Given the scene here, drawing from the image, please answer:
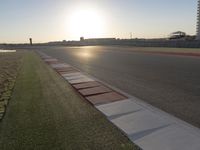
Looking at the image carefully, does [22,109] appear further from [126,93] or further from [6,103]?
[126,93]

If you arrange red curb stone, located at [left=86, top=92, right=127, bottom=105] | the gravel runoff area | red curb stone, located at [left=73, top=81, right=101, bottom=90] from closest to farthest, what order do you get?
the gravel runoff area, red curb stone, located at [left=86, top=92, right=127, bottom=105], red curb stone, located at [left=73, top=81, right=101, bottom=90]

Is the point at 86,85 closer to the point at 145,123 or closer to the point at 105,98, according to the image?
the point at 105,98

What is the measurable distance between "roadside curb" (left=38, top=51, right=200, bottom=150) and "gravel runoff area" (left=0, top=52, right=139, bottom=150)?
24cm

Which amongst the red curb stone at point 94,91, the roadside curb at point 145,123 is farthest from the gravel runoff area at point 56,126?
the red curb stone at point 94,91

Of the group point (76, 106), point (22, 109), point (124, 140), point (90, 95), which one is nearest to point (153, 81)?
point (90, 95)

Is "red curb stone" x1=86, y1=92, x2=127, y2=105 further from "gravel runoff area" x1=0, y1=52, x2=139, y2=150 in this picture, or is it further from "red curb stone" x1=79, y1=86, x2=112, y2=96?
"red curb stone" x1=79, y1=86, x2=112, y2=96

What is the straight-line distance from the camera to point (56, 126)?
536 centimetres

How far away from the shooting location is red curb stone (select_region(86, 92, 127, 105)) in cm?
732

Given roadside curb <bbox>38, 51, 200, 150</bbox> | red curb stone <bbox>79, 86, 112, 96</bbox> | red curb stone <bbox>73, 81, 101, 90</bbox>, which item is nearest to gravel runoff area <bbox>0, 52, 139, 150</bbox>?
roadside curb <bbox>38, 51, 200, 150</bbox>

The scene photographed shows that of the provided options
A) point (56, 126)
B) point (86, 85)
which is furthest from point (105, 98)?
point (56, 126)

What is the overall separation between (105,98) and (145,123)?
2494 mm

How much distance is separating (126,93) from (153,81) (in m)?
2.37

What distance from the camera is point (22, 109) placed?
22.2ft

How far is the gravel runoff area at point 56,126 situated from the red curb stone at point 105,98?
30 cm
